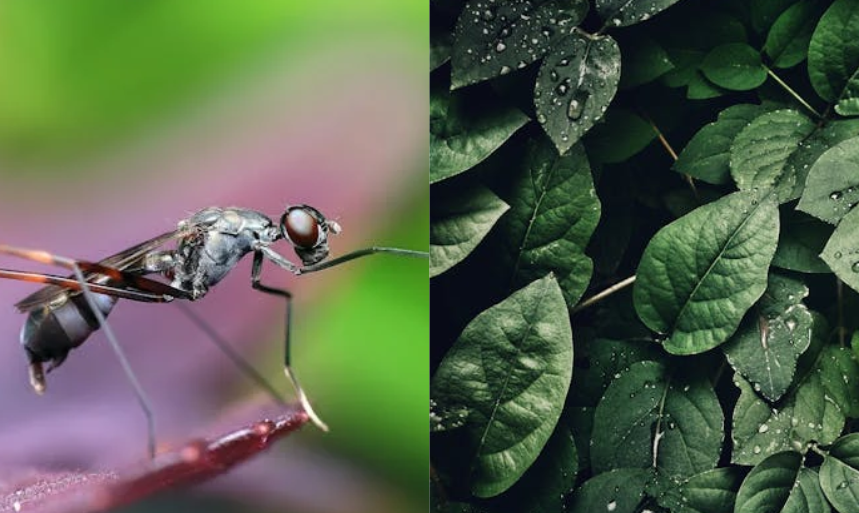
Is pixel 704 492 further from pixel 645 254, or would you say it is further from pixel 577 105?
pixel 577 105

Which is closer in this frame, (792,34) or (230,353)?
(792,34)

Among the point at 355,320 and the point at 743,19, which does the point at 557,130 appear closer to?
the point at 743,19

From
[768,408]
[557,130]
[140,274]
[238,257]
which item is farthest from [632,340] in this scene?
[140,274]

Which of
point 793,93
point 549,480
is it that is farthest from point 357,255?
point 793,93

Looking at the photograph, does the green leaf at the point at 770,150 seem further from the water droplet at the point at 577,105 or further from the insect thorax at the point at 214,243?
the insect thorax at the point at 214,243

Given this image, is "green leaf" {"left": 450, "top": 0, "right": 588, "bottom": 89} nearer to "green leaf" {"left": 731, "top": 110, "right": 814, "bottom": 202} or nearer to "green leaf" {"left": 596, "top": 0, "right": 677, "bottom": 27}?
"green leaf" {"left": 596, "top": 0, "right": 677, "bottom": 27}

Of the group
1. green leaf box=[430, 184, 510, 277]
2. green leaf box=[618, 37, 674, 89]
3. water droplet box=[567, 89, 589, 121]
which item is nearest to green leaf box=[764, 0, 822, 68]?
green leaf box=[618, 37, 674, 89]

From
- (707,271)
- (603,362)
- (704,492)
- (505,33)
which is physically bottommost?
(704,492)

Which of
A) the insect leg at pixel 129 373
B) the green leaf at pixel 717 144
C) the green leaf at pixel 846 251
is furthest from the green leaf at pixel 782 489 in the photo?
the insect leg at pixel 129 373
